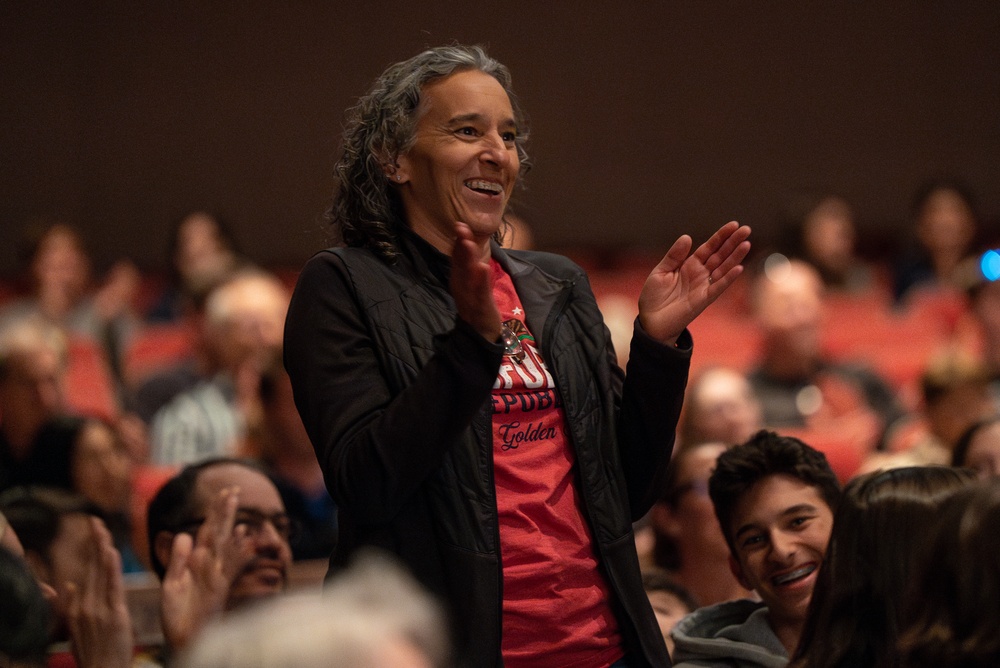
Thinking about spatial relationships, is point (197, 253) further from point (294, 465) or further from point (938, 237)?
point (938, 237)

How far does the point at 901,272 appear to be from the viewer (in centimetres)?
577

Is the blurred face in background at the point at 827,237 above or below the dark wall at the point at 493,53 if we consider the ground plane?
below

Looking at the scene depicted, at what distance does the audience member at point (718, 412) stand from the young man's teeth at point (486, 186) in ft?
6.44

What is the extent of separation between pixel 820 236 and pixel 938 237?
53cm

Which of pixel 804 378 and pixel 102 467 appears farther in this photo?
pixel 804 378

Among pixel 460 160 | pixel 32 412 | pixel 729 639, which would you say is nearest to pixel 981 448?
pixel 729 639

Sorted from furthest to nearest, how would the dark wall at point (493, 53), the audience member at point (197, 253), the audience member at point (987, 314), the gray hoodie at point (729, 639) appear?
1. the dark wall at point (493, 53)
2. the audience member at point (197, 253)
3. the audience member at point (987, 314)
4. the gray hoodie at point (729, 639)

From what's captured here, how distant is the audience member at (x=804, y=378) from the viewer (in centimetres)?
418

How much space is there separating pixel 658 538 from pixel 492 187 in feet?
4.76

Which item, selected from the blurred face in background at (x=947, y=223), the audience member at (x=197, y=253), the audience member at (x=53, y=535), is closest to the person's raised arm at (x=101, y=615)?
the audience member at (x=53, y=535)

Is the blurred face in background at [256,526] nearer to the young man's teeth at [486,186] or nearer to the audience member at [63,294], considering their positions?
the young man's teeth at [486,186]

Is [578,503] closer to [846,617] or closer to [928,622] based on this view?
[846,617]

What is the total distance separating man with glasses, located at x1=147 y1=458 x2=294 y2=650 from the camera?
202 cm

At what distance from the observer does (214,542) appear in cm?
210
